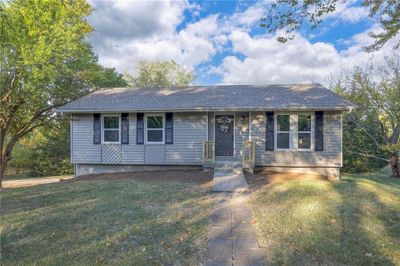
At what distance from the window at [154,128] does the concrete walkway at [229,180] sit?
9.84 ft

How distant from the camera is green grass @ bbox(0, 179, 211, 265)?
362 cm

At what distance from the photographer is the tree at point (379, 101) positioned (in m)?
13.0

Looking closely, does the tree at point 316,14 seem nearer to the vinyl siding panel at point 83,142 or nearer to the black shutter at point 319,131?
the black shutter at point 319,131

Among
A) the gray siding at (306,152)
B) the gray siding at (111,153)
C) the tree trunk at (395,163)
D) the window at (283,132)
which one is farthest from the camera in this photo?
the tree trunk at (395,163)

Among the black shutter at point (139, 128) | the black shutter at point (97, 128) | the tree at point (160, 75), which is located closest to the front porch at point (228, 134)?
the black shutter at point (139, 128)

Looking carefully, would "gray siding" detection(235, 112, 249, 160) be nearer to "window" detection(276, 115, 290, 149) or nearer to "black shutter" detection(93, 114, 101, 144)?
"window" detection(276, 115, 290, 149)

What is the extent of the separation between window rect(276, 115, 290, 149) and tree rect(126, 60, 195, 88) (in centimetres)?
2413

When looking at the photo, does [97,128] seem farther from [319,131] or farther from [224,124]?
[319,131]

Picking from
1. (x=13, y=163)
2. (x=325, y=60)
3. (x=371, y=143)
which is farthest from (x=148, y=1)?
(x=13, y=163)

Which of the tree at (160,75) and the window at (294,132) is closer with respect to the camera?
the window at (294,132)

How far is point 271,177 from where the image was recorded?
9.33 meters

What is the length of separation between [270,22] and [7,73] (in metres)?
A: 13.1

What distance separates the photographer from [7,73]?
488 inches

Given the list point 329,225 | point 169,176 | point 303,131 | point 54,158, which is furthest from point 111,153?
point 54,158
